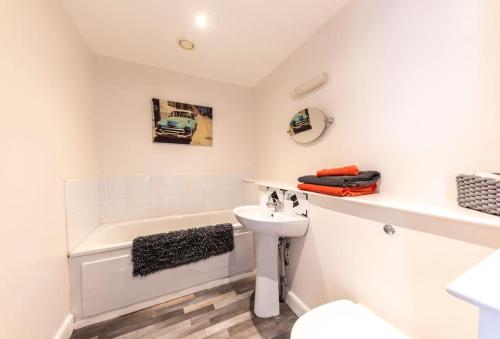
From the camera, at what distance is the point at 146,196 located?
2.20m

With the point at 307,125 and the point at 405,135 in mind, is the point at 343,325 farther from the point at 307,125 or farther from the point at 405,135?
the point at 307,125

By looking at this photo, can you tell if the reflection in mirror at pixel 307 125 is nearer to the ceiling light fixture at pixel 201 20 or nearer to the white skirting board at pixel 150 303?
the ceiling light fixture at pixel 201 20

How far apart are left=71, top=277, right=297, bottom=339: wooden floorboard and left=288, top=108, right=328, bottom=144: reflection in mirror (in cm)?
144

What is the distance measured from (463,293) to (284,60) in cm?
220

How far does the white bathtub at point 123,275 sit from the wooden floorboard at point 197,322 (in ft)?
0.25

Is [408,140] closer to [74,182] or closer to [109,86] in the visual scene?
[74,182]

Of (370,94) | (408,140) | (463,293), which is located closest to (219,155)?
(370,94)

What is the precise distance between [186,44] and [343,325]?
233cm

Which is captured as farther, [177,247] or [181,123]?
[181,123]

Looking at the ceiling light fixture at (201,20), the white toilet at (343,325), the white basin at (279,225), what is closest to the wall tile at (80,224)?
the white basin at (279,225)

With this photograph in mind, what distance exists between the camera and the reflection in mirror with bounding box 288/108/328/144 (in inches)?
62.1

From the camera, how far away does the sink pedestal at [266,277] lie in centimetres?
145

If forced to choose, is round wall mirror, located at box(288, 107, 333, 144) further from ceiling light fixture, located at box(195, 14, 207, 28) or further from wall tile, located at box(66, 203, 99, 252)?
wall tile, located at box(66, 203, 99, 252)

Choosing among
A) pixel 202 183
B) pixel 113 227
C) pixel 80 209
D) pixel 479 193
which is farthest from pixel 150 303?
pixel 479 193
